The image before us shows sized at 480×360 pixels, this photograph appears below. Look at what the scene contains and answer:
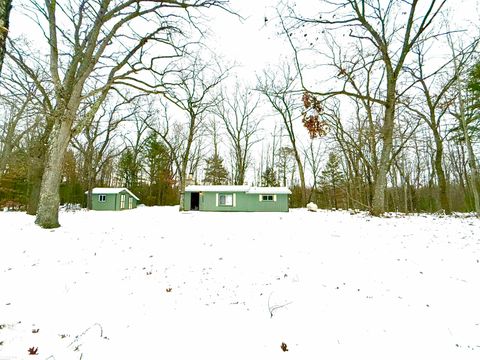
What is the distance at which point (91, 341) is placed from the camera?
9.33ft

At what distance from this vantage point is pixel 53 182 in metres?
8.47

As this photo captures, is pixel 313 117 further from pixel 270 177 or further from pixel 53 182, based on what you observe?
pixel 270 177

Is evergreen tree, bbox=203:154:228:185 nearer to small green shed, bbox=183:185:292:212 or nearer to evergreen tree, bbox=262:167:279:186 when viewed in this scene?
evergreen tree, bbox=262:167:279:186

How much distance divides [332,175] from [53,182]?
32.9 m

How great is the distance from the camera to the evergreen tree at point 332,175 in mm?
34741

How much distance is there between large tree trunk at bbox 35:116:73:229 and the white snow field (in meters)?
1.67

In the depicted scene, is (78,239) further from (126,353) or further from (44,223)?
(126,353)

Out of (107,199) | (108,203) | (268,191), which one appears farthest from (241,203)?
(107,199)

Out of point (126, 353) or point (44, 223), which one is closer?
point (126, 353)

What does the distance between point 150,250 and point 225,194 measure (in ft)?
57.2

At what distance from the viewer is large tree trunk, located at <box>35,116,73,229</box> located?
834 centimetres

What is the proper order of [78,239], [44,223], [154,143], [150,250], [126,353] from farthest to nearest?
[154,143]
[44,223]
[78,239]
[150,250]
[126,353]

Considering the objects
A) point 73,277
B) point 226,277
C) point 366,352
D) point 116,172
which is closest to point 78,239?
point 73,277

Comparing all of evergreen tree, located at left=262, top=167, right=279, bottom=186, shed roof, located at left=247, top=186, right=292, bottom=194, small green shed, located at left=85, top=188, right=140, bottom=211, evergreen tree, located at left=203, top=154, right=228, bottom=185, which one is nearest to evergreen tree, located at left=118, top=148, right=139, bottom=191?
small green shed, located at left=85, top=188, right=140, bottom=211
